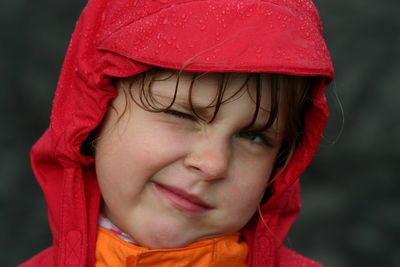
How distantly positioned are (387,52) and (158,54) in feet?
4.70

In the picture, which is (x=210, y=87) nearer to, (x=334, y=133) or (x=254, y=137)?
(x=254, y=137)

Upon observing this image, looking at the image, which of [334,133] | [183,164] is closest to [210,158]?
[183,164]

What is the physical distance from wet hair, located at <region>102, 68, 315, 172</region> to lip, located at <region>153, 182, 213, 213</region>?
0.46 ft

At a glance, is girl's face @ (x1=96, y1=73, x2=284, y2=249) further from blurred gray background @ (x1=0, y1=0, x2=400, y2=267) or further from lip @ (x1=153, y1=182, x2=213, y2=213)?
blurred gray background @ (x1=0, y1=0, x2=400, y2=267)

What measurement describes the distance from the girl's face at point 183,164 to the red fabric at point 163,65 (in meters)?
0.06

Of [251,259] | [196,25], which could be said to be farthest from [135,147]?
[251,259]

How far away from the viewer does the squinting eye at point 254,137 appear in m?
1.23

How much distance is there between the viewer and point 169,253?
1.24 metres

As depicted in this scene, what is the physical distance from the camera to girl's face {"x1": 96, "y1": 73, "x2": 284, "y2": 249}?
1166 mm

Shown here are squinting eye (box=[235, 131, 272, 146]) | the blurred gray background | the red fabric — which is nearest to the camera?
the red fabric

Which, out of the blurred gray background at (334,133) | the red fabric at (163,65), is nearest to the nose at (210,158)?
the red fabric at (163,65)

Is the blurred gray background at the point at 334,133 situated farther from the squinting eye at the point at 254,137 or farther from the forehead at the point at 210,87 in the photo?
the forehead at the point at 210,87

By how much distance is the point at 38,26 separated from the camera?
2.28 meters

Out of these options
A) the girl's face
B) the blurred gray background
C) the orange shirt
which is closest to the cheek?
the girl's face
